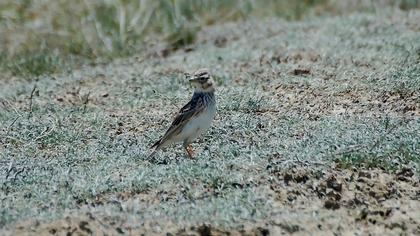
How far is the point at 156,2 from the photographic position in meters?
14.8

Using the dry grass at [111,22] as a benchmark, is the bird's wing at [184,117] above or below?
above

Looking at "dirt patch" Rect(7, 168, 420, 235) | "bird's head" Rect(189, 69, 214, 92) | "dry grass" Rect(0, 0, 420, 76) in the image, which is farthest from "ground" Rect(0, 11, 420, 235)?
"dry grass" Rect(0, 0, 420, 76)

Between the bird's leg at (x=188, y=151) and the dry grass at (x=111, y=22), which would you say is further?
the dry grass at (x=111, y=22)

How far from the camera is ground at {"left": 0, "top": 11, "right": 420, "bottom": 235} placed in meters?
6.27

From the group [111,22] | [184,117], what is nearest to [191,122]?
[184,117]

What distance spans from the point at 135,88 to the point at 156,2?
489cm

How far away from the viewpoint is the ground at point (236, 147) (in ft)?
20.6

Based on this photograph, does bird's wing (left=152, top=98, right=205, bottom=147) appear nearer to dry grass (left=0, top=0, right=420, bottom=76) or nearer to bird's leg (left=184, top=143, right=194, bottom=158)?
bird's leg (left=184, top=143, right=194, bottom=158)

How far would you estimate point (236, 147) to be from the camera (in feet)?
24.5

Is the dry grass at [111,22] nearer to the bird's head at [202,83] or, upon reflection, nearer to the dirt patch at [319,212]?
the bird's head at [202,83]

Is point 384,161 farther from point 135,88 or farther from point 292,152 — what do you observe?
point 135,88

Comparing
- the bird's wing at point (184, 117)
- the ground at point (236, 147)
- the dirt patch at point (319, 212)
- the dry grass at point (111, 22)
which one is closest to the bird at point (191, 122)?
the bird's wing at point (184, 117)

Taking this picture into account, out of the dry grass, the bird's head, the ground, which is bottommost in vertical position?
the dry grass

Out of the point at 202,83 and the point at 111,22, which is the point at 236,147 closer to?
the point at 202,83
